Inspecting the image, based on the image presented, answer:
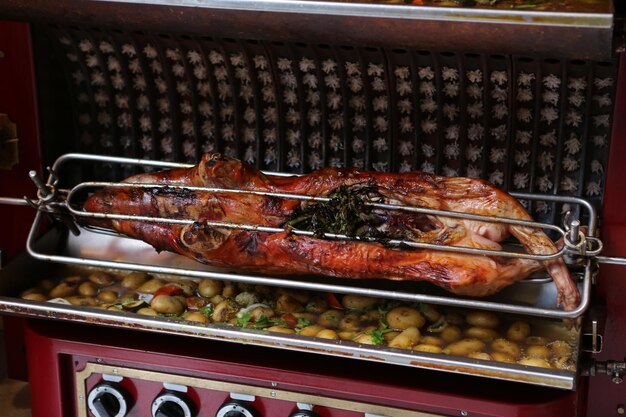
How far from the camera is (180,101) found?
217 cm

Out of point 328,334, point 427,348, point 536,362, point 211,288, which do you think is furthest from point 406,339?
point 211,288

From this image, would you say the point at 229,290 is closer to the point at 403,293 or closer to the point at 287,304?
the point at 287,304

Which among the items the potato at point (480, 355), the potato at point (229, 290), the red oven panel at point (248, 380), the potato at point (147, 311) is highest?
the potato at point (229, 290)

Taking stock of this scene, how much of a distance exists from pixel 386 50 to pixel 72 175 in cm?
89

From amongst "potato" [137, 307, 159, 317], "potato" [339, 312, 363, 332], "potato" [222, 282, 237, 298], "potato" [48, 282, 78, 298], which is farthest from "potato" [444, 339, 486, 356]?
"potato" [48, 282, 78, 298]

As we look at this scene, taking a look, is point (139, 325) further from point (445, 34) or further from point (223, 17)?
point (445, 34)

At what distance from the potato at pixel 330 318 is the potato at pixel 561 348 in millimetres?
455

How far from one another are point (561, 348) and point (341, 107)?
0.72 m

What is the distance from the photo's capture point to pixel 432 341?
6.05 ft

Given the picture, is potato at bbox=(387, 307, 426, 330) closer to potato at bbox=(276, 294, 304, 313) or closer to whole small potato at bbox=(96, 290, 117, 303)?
potato at bbox=(276, 294, 304, 313)

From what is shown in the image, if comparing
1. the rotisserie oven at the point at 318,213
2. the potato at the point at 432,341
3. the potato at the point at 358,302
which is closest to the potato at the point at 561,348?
the rotisserie oven at the point at 318,213

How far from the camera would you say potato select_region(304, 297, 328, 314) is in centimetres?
200

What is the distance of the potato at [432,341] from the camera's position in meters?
1.84

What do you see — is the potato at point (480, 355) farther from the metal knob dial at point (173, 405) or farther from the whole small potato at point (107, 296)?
the whole small potato at point (107, 296)
